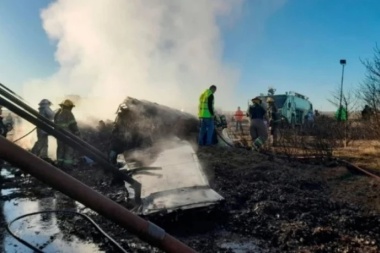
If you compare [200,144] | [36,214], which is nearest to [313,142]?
[200,144]

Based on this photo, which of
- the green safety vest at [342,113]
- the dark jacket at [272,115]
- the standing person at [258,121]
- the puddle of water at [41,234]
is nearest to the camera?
the puddle of water at [41,234]

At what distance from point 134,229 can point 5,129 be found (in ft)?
32.4

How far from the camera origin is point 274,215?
17.5 feet

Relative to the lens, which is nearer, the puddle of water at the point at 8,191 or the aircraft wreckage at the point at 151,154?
the aircraft wreckage at the point at 151,154

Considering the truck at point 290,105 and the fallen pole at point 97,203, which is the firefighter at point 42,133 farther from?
the truck at point 290,105

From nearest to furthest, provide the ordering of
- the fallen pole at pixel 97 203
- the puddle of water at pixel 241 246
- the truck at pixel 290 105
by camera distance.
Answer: the fallen pole at pixel 97 203 → the puddle of water at pixel 241 246 → the truck at pixel 290 105

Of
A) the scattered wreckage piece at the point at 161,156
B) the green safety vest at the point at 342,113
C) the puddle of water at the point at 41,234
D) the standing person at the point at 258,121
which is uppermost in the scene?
the green safety vest at the point at 342,113

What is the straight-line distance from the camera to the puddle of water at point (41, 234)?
4574mm

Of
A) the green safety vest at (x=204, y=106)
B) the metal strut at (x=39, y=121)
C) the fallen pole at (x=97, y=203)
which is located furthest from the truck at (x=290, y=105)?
the fallen pole at (x=97, y=203)

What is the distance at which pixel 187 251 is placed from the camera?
6.04 ft

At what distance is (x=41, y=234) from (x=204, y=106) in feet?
21.2

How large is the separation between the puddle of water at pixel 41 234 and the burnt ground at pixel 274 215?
0.54 feet

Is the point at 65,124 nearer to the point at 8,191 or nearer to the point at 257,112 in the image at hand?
the point at 8,191

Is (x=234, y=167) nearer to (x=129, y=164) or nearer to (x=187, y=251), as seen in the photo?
(x=129, y=164)
